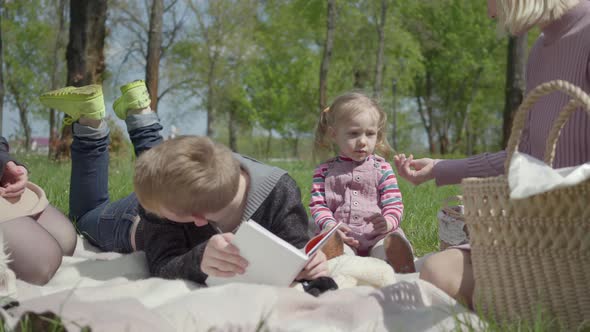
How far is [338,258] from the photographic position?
264cm

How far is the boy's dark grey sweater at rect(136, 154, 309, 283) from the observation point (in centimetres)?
263

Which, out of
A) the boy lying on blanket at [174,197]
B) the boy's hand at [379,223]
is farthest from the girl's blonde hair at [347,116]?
the boy lying on blanket at [174,197]

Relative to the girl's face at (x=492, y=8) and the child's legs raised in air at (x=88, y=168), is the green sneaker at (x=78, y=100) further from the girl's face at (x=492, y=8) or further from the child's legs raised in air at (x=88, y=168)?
the girl's face at (x=492, y=8)

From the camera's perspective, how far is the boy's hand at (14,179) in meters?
3.02

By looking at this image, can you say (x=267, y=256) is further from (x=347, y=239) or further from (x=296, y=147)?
(x=296, y=147)

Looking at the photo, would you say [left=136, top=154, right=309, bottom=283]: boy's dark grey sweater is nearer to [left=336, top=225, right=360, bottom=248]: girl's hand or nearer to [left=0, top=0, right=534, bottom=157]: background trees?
[left=336, top=225, right=360, bottom=248]: girl's hand

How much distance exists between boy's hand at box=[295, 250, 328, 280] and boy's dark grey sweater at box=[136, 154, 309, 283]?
363 mm

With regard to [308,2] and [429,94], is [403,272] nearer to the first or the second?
[308,2]

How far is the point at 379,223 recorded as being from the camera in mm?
3420

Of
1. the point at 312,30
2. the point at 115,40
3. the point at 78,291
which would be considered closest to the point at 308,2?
the point at 312,30

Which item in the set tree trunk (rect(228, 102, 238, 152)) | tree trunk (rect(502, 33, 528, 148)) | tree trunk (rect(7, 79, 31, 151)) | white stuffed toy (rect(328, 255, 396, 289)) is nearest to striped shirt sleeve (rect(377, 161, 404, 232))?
white stuffed toy (rect(328, 255, 396, 289))

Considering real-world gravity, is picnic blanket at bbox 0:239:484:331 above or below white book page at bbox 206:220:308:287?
Result: below

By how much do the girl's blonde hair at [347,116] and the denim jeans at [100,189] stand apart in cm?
100

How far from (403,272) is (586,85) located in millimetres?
1210
